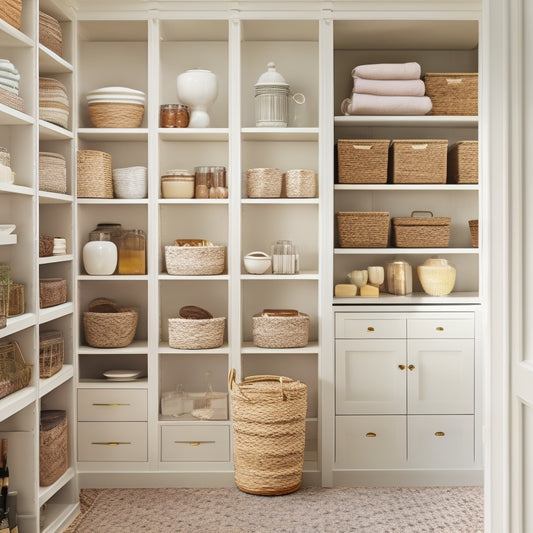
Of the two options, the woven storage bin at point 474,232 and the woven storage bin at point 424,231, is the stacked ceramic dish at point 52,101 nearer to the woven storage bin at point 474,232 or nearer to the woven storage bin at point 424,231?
the woven storage bin at point 424,231

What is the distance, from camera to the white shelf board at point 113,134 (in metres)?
3.69

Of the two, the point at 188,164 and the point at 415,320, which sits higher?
the point at 188,164

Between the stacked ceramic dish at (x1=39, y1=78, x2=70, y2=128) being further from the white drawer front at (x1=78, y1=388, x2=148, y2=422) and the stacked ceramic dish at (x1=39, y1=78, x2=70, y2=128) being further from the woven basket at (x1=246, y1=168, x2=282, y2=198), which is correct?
the white drawer front at (x1=78, y1=388, x2=148, y2=422)

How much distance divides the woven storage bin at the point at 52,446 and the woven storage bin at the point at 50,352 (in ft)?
0.79

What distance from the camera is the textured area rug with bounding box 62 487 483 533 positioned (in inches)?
124

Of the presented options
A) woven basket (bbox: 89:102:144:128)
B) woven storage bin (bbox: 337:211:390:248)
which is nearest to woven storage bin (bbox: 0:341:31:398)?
woven basket (bbox: 89:102:144:128)

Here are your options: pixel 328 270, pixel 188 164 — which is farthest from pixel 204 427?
pixel 188 164

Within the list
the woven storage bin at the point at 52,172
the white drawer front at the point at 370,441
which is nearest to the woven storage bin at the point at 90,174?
the woven storage bin at the point at 52,172

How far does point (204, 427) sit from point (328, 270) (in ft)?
3.63

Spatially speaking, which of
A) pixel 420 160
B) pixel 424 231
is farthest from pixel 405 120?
pixel 424 231

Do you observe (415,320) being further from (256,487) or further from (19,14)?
(19,14)

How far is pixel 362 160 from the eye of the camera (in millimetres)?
3758

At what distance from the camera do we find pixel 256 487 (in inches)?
138

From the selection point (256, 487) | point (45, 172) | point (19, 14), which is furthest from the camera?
point (256, 487)
